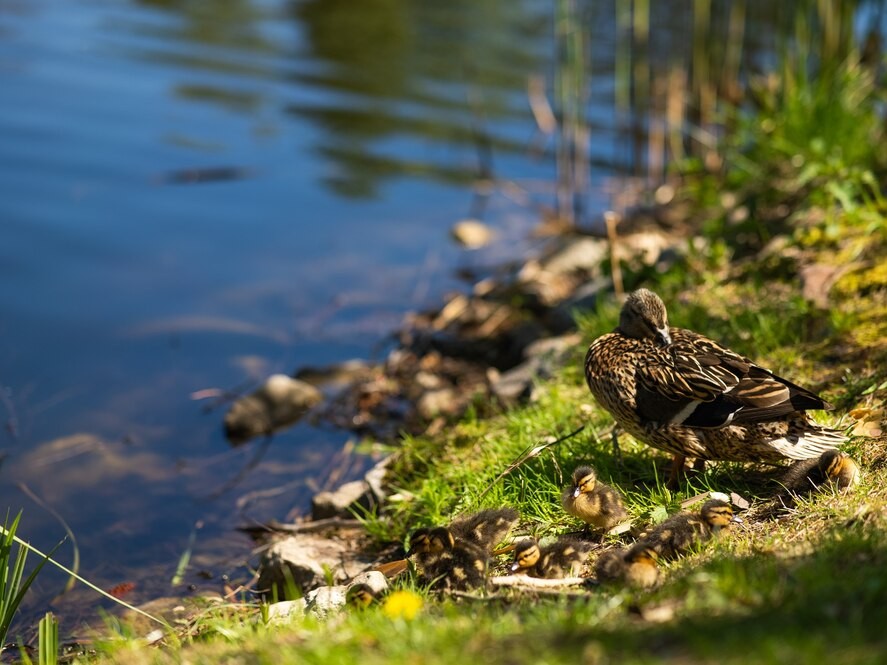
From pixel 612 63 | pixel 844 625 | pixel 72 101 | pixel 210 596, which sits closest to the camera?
pixel 844 625

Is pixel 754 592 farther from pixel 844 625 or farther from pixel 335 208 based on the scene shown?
pixel 335 208

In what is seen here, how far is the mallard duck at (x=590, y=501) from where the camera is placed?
434 centimetres

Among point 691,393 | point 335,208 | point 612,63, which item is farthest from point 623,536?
point 612,63

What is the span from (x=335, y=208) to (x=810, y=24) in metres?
4.99

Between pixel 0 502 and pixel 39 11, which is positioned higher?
pixel 39 11

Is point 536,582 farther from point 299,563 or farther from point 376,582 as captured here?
point 299,563

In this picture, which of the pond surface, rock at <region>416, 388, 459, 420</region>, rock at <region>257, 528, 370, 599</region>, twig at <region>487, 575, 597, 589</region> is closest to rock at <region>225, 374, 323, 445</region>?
the pond surface

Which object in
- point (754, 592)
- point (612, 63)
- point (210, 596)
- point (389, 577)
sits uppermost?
point (612, 63)

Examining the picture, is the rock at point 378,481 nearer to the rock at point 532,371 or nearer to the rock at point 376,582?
the rock at point 532,371

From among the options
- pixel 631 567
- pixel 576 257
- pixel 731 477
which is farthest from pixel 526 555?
pixel 576 257

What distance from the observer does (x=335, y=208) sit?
1098cm

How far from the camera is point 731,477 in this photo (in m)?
4.79

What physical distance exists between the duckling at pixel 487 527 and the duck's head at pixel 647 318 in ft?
Result: 3.67

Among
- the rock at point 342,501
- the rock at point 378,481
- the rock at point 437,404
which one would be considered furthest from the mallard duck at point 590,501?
the rock at point 437,404
